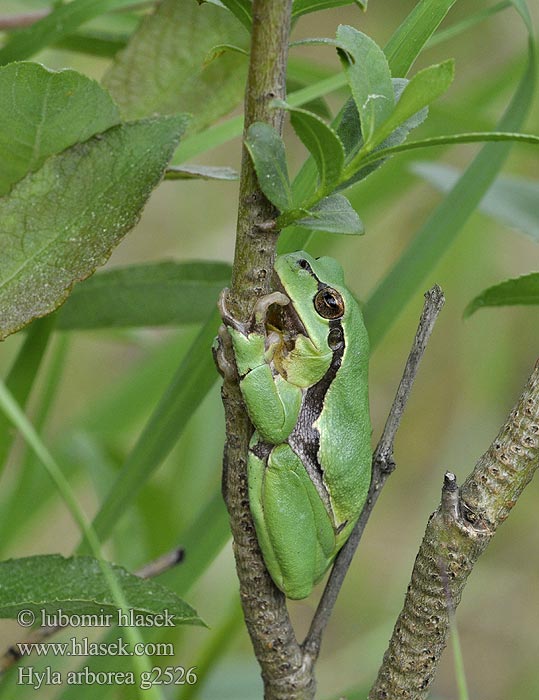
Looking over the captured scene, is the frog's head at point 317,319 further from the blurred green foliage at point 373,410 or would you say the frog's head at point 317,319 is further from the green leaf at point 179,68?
the green leaf at point 179,68

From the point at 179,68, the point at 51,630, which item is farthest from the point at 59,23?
the point at 51,630

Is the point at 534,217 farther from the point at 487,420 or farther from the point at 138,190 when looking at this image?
the point at 487,420

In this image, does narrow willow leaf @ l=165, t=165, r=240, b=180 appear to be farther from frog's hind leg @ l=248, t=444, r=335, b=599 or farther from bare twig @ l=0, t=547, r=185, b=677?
bare twig @ l=0, t=547, r=185, b=677

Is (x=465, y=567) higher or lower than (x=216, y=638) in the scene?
higher

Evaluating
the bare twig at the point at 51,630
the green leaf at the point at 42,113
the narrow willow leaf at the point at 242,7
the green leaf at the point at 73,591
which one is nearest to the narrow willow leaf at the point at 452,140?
the narrow willow leaf at the point at 242,7

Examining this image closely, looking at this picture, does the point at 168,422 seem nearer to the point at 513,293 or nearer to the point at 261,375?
the point at 261,375

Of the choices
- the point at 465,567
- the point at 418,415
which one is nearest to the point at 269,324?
the point at 465,567
